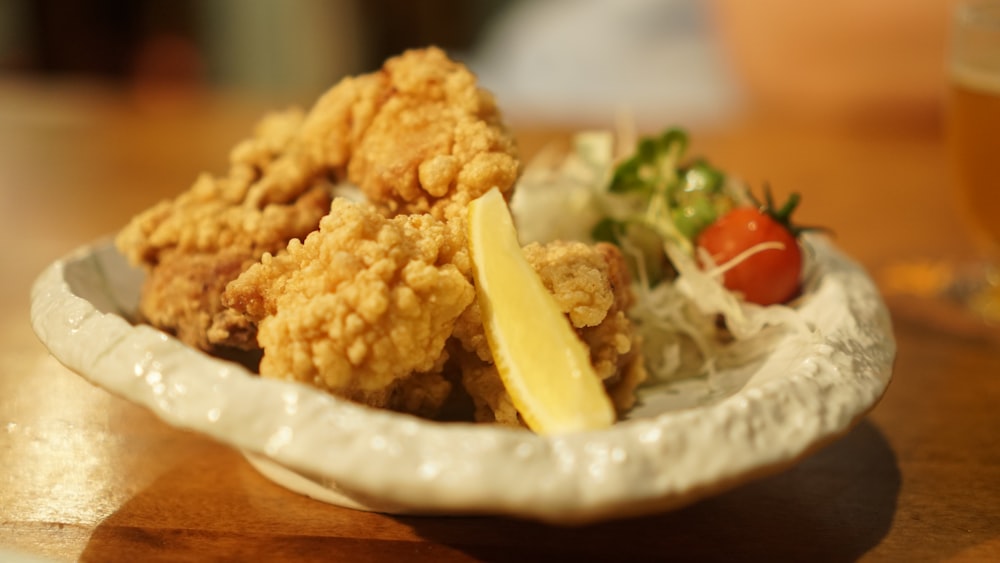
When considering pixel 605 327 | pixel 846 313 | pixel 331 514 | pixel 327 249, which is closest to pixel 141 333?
pixel 327 249

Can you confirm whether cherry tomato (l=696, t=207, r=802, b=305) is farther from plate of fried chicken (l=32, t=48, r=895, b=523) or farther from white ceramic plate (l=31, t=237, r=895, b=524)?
white ceramic plate (l=31, t=237, r=895, b=524)

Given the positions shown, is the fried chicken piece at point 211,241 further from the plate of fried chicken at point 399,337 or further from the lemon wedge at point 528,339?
the lemon wedge at point 528,339

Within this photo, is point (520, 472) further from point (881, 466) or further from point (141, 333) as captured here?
point (881, 466)

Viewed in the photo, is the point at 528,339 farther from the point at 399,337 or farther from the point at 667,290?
the point at 667,290

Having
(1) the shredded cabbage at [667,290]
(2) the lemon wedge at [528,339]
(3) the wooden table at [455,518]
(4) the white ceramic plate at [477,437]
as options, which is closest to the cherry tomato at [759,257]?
(1) the shredded cabbage at [667,290]

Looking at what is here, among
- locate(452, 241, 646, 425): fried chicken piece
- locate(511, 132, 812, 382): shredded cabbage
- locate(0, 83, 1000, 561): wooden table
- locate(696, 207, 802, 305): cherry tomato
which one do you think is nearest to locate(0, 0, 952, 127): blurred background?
locate(0, 83, 1000, 561): wooden table
